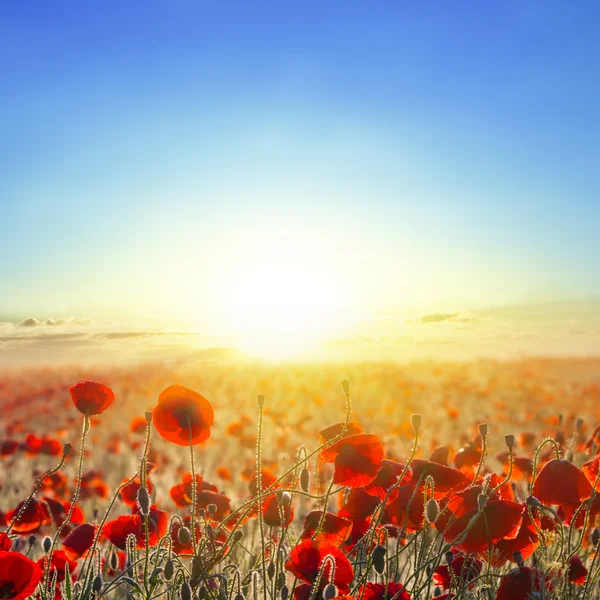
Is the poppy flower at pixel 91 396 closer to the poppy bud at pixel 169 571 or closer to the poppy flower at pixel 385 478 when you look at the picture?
the poppy bud at pixel 169 571

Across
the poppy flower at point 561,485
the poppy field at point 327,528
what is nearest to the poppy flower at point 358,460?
the poppy field at point 327,528

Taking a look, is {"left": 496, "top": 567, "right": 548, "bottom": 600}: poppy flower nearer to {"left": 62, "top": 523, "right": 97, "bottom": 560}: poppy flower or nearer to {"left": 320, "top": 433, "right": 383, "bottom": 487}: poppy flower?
{"left": 320, "top": 433, "right": 383, "bottom": 487}: poppy flower

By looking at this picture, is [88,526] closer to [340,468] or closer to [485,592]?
[340,468]

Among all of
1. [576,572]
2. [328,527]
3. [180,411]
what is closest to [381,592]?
[328,527]

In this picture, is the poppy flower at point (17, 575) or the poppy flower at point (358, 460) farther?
the poppy flower at point (358, 460)

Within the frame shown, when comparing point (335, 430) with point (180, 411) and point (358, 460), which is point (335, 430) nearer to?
point (358, 460)

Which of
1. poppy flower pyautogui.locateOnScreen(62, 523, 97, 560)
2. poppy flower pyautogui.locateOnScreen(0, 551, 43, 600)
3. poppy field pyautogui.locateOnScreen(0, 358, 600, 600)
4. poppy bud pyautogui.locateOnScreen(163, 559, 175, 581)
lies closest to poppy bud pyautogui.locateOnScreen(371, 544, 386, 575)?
poppy field pyautogui.locateOnScreen(0, 358, 600, 600)
